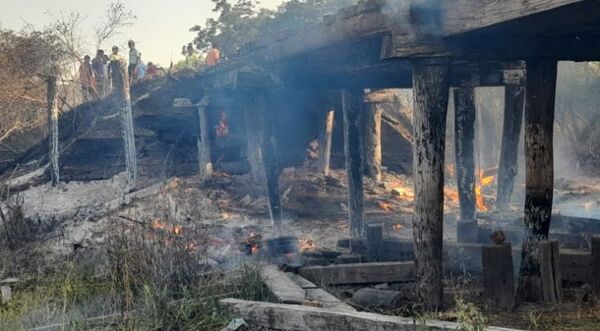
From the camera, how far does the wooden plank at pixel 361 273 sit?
23.2 ft

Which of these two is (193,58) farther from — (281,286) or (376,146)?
(281,286)

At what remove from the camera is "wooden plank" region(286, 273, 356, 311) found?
5.55m

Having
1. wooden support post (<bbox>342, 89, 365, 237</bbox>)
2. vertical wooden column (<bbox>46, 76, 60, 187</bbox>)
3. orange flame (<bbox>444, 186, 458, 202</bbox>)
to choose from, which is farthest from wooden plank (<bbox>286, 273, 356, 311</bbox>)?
vertical wooden column (<bbox>46, 76, 60, 187</bbox>)

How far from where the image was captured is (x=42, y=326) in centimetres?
555

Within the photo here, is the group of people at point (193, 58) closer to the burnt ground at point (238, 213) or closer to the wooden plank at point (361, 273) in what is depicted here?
the burnt ground at point (238, 213)

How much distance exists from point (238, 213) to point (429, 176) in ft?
25.1

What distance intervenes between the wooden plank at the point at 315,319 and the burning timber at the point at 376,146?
1 centimetres

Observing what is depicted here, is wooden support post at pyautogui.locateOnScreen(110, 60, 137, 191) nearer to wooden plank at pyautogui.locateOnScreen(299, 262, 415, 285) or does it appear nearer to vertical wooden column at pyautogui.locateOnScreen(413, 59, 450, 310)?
wooden plank at pyautogui.locateOnScreen(299, 262, 415, 285)

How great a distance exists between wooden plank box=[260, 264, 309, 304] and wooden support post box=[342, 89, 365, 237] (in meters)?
3.80

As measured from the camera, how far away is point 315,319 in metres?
5.12

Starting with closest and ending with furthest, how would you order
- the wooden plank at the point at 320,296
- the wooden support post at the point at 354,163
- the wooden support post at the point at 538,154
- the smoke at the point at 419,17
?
1. the smoke at the point at 419,17
2. the wooden plank at the point at 320,296
3. the wooden support post at the point at 538,154
4. the wooden support post at the point at 354,163

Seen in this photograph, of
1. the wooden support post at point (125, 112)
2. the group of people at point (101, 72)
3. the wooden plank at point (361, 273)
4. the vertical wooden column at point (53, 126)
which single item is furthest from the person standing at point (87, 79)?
the wooden plank at point (361, 273)

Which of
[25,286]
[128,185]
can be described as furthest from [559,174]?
[25,286]

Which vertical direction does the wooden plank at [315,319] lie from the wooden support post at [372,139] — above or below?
below
